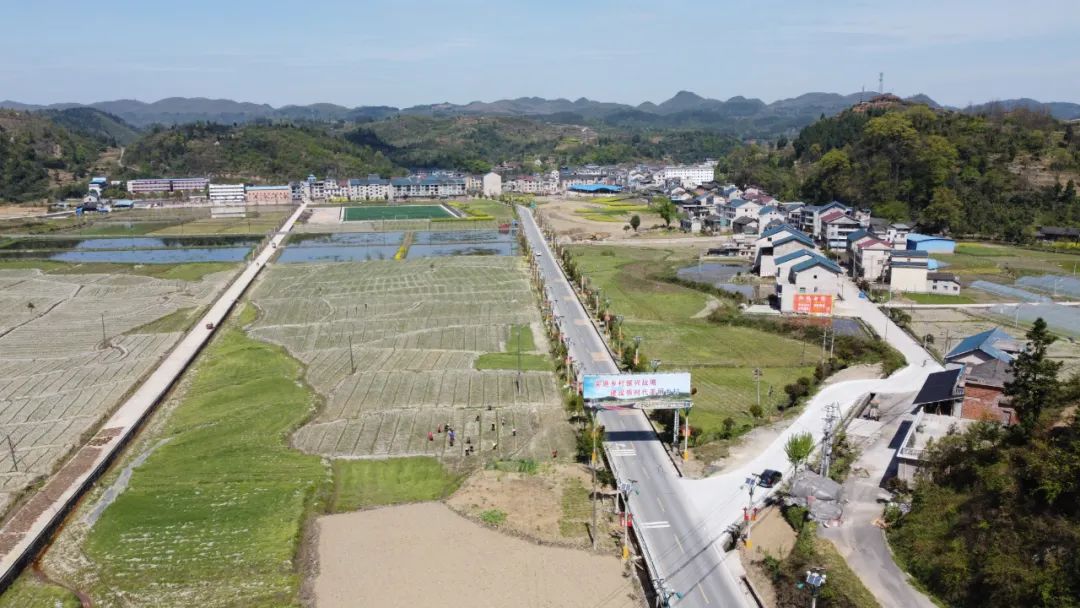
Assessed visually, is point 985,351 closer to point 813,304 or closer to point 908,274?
point 813,304

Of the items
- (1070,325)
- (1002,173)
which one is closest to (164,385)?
(1070,325)

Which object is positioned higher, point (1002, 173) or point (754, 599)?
point (1002, 173)

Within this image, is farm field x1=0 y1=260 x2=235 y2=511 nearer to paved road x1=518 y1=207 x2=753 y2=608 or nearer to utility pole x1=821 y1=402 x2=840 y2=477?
paved road x1=518 y1=207 x2=753 y2=608

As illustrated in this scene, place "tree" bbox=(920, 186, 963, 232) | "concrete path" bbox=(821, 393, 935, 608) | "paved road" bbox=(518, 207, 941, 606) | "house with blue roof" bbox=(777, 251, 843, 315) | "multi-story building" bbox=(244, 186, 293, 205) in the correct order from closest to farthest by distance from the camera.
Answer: "concrete path" bbox=(821, 393, 935, 608), "paved road" bbox=(518, 207, 941, 606), "house with blue roof" bbox=(777, 251, 843, 315), "tree" bbox=(920, 186, 963, 232), "multi-story building" bbox=(244, 186, 293, 205)

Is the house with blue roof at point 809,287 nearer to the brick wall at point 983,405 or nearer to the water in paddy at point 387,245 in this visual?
the brick wall at point 983,405

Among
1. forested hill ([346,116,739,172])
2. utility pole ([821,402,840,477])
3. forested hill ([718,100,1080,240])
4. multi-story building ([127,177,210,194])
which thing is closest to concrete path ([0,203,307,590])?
utility pole ([821,402,840,477])

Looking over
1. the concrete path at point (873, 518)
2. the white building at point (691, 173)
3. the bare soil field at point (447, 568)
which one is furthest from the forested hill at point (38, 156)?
the concrete path at point (873, 518)

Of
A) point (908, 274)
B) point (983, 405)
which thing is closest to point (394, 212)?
point (908, 274)

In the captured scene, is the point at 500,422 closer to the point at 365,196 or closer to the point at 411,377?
the point at 411,377
